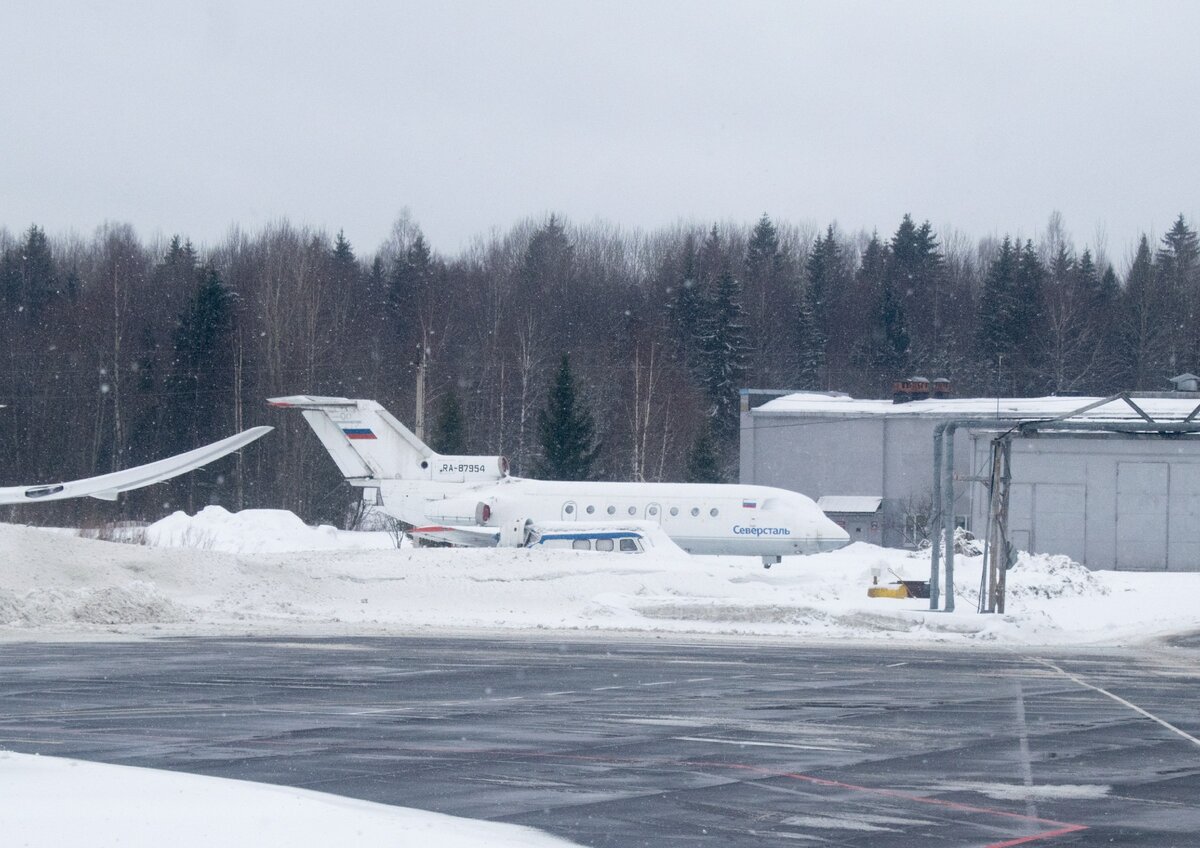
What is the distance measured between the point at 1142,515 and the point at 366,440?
25.4 m

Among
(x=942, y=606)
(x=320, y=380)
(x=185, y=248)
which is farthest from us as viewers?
(x=185, y=248)

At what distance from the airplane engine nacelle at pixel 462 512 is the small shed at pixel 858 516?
18.4m

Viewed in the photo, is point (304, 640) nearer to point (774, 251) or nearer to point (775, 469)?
point (775, 469)

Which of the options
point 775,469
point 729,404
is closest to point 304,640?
point 775,469

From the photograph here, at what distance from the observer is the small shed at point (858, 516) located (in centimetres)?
4912

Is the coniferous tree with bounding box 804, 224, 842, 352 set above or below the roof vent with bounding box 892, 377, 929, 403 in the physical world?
above

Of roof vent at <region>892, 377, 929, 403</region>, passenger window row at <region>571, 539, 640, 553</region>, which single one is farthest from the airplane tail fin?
roof vent at <region>892, 377, 929, 403</region>

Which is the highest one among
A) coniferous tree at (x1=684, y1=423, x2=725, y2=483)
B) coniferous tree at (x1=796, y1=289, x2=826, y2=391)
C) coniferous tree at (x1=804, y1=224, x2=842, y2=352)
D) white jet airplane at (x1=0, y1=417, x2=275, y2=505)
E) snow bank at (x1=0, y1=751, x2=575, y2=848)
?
coniferous tree at (x1=804, y1=224, x2=842, y2=352)

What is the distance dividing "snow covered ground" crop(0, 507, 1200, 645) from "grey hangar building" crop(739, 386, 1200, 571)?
8.13 m

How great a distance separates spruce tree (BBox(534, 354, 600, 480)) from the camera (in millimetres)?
56094

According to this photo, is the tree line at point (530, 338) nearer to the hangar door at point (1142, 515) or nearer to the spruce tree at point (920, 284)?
the spruce tree at point (920, 284)

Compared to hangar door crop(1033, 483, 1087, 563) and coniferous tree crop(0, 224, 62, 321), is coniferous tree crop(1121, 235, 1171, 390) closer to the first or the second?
hangar door crop(1033, 483, 1087, 563)

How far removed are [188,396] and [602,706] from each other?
5759 cm

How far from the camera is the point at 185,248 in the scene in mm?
80062
